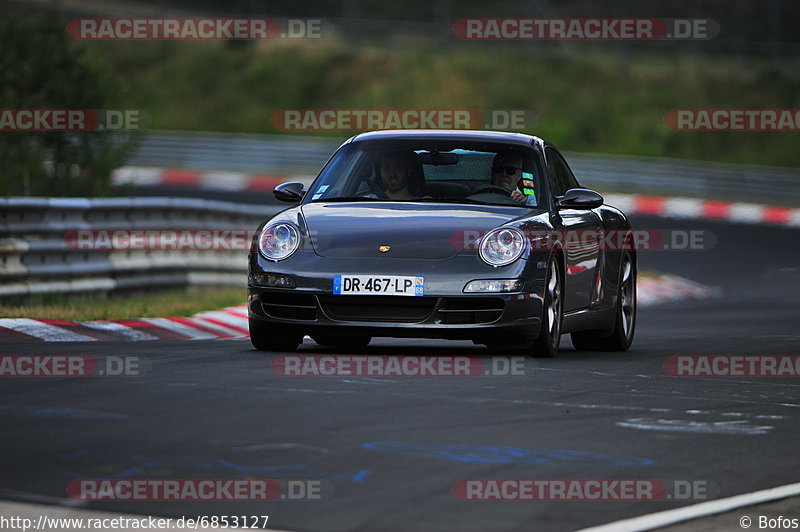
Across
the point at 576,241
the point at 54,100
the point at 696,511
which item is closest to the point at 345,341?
the point at 576,241

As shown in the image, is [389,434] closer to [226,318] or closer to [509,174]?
[509,174]

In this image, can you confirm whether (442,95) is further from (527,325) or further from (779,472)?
(779,472)

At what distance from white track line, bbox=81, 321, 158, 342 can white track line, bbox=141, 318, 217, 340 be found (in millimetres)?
444

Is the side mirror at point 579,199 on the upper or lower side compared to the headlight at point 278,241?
upper

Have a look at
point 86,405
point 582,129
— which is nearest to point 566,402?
point 86,405

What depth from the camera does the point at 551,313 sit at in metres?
9.79

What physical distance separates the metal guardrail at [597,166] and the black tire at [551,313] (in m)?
26.0

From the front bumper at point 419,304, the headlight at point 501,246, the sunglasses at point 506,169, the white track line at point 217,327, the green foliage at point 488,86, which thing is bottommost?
the white track line at point 217,327

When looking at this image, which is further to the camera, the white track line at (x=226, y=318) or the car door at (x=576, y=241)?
the white track line at (x=226, y=318)

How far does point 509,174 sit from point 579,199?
1.61ft

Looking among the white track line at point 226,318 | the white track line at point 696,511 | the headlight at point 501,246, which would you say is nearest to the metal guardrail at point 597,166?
the white track line at point 226,318

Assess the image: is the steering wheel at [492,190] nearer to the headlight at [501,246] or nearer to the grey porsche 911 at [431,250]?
the grey porsche 911 at [431,250]

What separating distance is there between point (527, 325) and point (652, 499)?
3827 millimetres

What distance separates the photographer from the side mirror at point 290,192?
10281mm
